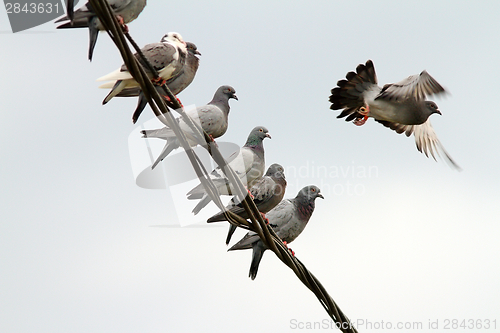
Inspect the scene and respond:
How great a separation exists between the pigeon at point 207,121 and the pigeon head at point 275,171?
1.10 meters

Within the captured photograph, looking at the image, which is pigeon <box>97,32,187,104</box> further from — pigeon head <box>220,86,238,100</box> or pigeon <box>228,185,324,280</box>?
pigeon <box>228,185,324,280</box>

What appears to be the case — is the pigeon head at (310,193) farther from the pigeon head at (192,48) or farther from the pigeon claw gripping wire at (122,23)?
the pigeon claw gripping wire at (122,23)

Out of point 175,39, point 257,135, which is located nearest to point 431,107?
point 257,135

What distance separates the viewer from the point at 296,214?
7.22m

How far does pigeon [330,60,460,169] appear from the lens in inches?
257

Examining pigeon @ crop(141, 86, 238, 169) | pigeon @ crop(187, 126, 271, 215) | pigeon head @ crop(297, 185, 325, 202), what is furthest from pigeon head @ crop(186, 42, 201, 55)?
pigeon head @ crop(297, 185, 325, 202)

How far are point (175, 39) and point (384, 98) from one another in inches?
113

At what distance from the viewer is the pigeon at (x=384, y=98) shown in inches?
257

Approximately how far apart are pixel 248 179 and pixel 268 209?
55 centimetres

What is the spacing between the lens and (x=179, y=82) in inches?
225

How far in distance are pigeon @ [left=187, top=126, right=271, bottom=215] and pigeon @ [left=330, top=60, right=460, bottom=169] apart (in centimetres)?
113

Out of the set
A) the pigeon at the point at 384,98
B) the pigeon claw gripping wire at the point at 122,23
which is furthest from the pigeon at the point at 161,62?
the pigeon at the point at 384,98

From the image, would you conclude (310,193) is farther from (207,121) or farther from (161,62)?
(161,62)

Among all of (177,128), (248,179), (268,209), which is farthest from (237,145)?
(177,128)
